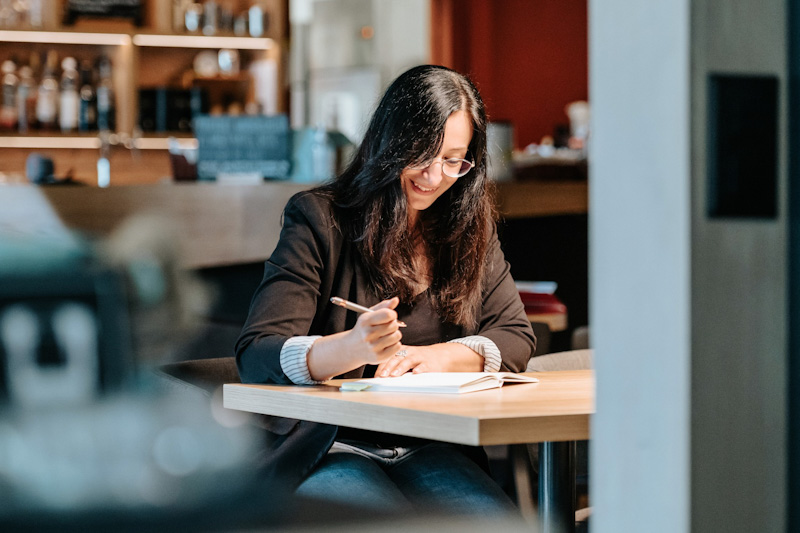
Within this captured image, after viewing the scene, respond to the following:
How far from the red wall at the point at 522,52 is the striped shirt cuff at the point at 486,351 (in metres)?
5.65

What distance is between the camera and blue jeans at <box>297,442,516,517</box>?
147 cm

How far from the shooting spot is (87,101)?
5.24 meters

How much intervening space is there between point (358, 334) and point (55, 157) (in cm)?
444

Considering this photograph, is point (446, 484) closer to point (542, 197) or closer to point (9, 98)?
point (542, 197)

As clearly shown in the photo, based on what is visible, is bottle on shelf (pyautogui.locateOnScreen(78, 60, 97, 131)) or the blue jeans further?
bottle on shelf (pyautogui.locateOnScreen(78, 60, 97, 131))

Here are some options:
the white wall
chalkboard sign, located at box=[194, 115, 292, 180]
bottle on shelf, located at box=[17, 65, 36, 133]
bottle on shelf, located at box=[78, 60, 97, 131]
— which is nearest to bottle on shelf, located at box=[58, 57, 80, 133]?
bottle on shelf, located at box=[78, 60, 97, 131]

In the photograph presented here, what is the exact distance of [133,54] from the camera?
17.5 ft

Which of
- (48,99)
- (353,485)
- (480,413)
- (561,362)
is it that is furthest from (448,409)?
(48,99)

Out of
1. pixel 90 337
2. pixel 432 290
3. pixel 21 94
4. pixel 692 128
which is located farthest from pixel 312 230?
pixel 21 94

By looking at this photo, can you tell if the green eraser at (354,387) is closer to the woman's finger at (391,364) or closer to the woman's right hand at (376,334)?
the woman's right hand at (376,334)

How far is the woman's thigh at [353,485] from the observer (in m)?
1.45

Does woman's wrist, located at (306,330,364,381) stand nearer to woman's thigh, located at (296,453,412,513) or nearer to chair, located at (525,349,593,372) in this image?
woman's thigh, located at (296,453,412,513)

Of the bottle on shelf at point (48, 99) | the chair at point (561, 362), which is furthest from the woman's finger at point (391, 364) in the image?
the bottle on shelf at point (48, 99)

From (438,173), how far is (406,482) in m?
0.54
